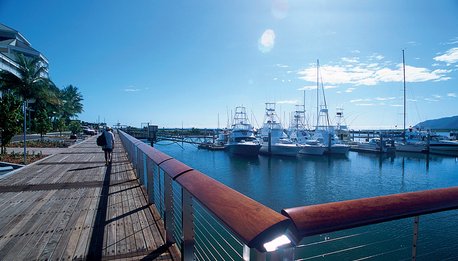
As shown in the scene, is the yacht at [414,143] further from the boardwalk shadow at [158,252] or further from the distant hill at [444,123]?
the distant hill at [444,123]

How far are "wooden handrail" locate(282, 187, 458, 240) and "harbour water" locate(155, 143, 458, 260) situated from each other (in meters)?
5.96

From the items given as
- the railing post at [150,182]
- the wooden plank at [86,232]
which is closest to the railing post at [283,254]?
the wooden plank at [86,232]

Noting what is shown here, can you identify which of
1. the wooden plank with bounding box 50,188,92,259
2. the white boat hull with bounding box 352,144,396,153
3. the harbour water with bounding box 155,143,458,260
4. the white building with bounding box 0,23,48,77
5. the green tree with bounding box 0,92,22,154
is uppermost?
the white building with bounding box 0,23,48,77

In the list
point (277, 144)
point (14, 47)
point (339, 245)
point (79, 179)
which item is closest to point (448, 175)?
point (277, 144)

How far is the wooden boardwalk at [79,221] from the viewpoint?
2859 mm

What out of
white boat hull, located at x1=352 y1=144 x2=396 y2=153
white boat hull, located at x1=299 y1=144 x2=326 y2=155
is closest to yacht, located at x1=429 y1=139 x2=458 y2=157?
white boat hull, located at x1=352 y1=144 x2=396 y2=153

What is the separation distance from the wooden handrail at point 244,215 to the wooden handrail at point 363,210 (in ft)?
0.25

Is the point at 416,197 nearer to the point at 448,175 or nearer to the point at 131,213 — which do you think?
the point at 131,213

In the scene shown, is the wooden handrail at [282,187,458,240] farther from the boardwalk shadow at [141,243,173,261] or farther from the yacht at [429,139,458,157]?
the yacht at [429,139,458,157]

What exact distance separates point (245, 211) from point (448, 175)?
3080 centimetres

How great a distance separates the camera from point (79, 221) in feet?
12.3

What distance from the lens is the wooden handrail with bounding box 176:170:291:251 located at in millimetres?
937

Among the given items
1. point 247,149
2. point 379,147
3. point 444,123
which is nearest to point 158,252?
point 247,149

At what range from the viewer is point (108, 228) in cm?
346
